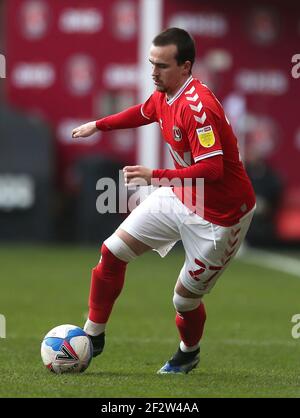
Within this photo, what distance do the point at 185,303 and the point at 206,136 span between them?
4.04 feet

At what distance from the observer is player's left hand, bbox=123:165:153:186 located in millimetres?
7195

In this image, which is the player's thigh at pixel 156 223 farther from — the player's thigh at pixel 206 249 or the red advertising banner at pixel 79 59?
the red advertising banner at pixel 79 59

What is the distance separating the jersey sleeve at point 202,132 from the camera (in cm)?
737

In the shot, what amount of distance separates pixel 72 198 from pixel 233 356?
12.5 metres

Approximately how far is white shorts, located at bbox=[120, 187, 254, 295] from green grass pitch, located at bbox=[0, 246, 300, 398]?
2.18 ft

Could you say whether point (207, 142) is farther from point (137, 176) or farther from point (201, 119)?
point (137, 176)

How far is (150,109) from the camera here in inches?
A: 318

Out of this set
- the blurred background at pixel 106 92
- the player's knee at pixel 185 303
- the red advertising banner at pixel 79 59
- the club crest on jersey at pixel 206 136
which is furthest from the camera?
the red advertising banner at pixel 79 59

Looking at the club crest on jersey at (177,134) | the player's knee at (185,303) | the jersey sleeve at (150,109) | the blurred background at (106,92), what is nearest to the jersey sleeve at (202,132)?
the club crest on jersey at (177,134)

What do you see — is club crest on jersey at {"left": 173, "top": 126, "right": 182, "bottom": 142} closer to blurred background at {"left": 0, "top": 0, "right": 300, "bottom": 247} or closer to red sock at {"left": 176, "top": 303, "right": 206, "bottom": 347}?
red sock at {"left": 176, "top": 303, "right": 206, "bottom": 347}

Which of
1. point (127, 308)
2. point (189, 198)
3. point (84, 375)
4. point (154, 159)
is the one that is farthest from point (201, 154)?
point (154, 159)

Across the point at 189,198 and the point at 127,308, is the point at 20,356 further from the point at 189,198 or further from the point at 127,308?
the point at 127,308

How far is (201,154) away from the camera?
7.37m

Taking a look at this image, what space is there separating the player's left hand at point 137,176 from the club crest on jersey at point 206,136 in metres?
0.38
